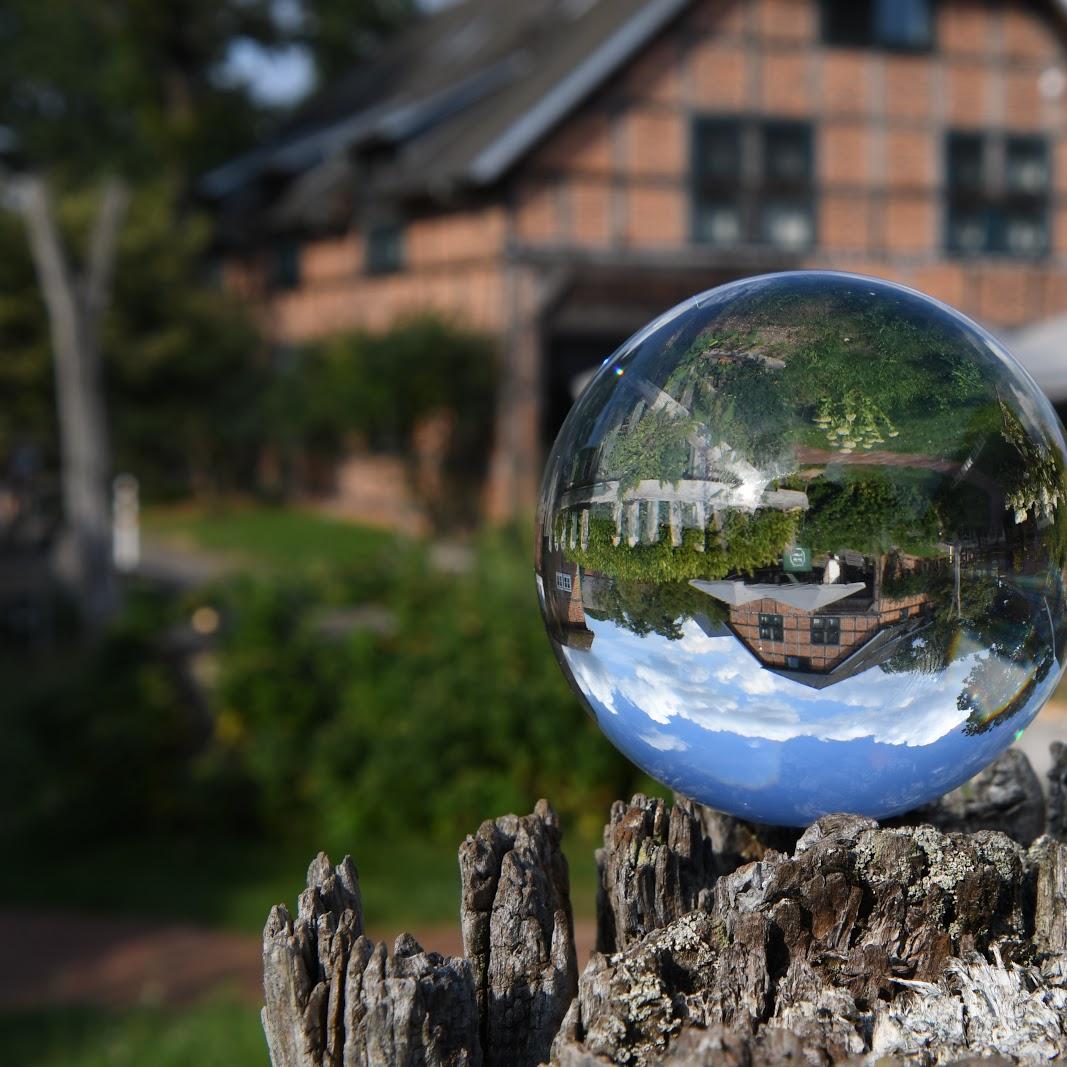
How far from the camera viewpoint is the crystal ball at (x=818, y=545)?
6.18 feet

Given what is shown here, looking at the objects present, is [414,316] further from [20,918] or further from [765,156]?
[20,918]

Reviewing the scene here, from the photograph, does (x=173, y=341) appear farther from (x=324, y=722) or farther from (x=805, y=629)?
(x=805, y=629)

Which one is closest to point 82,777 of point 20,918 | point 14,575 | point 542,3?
point 20,918

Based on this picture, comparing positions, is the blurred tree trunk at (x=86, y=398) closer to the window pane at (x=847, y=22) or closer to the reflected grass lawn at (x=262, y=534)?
the reflected grass lawn at (x=262, y=534)

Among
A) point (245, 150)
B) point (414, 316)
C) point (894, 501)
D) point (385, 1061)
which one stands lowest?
point (385, 1061)

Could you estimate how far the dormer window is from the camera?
17.6m

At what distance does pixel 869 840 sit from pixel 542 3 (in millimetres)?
22176

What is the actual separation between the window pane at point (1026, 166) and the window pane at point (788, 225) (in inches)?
116

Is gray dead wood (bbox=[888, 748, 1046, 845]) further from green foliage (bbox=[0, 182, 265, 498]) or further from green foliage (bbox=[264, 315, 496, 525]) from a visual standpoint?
green foliage (bbox=[0, 182, 265, 498])

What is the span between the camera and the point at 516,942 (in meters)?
2.00

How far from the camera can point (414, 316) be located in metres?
18.2

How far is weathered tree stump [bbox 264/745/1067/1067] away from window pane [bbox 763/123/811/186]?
16.6 m

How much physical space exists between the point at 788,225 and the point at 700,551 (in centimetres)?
1670

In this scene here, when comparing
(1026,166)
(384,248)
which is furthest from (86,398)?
(1026,166)
